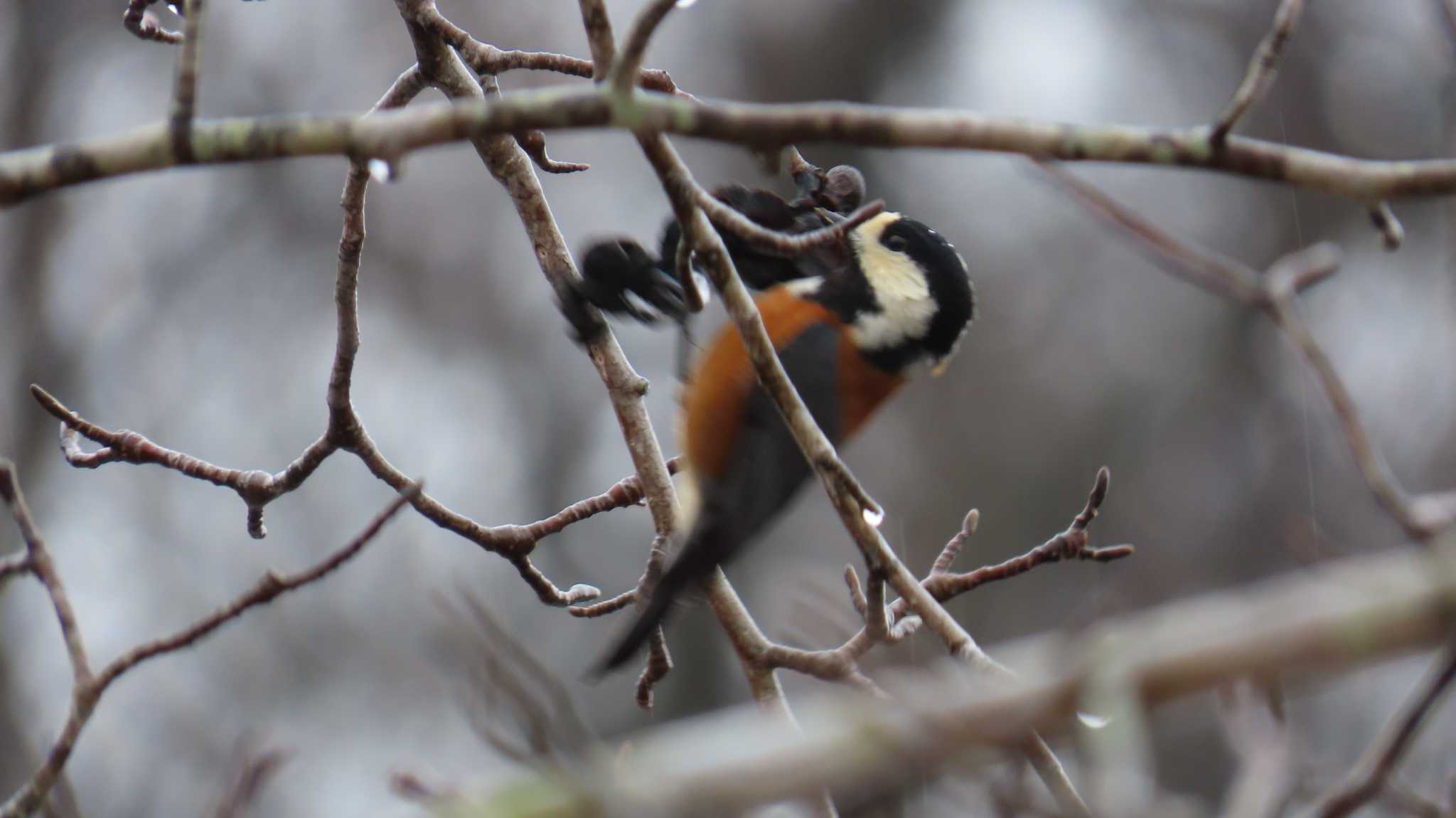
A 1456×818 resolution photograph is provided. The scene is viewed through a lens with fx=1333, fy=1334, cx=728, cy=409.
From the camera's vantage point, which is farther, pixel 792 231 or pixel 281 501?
pixel 281 501

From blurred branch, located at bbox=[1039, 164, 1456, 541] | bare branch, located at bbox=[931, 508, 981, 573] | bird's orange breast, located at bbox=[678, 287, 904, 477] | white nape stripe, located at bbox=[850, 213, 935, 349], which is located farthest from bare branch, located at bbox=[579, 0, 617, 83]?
bare branch, located at bbox=[931, 508, 981, 573]

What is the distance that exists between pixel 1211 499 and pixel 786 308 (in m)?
8.71

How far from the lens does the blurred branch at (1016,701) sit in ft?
3.06

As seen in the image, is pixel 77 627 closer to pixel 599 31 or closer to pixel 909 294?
pixel 599 31

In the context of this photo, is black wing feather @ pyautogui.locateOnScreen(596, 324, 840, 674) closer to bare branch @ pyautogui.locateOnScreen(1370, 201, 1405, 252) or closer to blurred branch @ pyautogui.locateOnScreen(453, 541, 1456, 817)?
bare branch @ pyautogui.locateOnScreen(1370, 201, 1405, 252)

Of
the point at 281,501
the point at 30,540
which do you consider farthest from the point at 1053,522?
the point at 30,540

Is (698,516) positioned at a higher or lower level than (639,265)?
lower

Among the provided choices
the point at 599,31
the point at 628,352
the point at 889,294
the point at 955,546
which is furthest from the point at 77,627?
the point at 628,352

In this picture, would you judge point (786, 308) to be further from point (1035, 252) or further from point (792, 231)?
point (1035, 252)

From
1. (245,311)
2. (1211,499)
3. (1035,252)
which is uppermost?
(245,311)

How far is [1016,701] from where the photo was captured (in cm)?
96

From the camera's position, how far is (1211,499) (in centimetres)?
1064

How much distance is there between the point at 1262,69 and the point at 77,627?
1644 mm

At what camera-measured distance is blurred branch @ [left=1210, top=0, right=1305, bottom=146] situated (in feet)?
4.85
